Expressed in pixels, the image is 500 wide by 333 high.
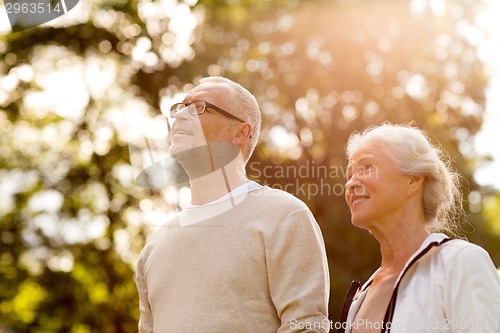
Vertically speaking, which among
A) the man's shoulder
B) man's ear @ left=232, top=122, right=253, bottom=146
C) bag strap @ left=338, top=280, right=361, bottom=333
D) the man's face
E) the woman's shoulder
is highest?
the man's face

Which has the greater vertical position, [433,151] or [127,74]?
[433,151]

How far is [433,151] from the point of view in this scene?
128 inches

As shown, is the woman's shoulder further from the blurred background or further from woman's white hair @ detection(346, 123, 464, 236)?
the blurred background

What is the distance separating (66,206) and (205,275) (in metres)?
12.9

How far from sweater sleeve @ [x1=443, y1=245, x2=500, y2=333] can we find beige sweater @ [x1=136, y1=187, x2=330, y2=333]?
0.56 metres

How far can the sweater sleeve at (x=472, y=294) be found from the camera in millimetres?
2555

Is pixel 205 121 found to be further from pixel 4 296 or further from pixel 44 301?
pixel 4 296

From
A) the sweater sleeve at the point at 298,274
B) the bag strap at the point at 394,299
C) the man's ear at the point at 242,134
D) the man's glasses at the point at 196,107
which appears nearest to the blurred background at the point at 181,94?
the man's glasses at the point at 196,107

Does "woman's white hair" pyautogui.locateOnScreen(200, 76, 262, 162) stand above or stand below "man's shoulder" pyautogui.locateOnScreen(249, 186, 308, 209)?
above

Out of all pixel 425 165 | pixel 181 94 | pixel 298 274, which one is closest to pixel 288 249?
pixel 298 274


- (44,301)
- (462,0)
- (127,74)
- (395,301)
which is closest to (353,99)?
(462,0)

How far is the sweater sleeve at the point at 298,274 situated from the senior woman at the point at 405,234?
0.20m

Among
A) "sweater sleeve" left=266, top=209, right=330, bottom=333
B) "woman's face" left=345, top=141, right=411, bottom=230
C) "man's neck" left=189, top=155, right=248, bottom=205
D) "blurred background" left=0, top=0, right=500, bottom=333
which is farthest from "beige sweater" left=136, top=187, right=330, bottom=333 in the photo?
"blurred background" left=0, top=0, right=500, bottom=333

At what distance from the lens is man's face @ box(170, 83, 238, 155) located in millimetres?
3447
